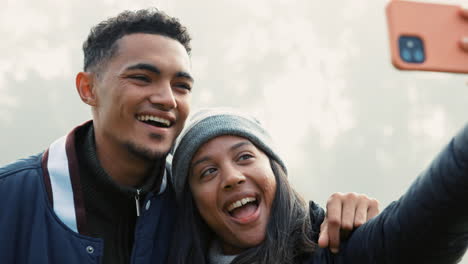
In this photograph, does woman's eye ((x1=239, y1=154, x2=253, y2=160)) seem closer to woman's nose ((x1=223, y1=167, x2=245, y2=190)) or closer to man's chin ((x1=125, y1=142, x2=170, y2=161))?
woman's nose ((x1=223, y1=167, x2=245, y2=190))

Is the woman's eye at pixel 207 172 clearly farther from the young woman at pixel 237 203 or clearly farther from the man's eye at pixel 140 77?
the man's eye at pixel 140 77

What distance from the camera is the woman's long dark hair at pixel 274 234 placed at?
320cm

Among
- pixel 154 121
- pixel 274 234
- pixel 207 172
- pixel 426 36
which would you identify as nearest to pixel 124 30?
pixel 154 121

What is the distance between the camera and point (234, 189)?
141 inches

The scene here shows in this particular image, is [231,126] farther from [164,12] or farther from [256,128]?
[164,12]

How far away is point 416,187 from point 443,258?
39cm

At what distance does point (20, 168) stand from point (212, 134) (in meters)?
1.52

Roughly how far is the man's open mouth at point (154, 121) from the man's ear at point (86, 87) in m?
0.69

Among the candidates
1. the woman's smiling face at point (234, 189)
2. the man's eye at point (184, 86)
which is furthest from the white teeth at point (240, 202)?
the man's eye at point (184, 86)

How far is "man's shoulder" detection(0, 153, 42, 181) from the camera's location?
3.76 m

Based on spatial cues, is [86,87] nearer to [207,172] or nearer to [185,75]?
[185,75]

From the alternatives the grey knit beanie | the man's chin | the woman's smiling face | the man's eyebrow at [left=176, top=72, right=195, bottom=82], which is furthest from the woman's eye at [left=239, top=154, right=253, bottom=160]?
the man's eyebrow at [left=176, top=72, right=195, bottom=82]

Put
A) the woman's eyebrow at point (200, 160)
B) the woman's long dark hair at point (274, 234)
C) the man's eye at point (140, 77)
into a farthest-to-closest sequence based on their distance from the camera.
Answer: the man's eye at point (140, 77), the woman's eyebrow at point (200, 160), the woman's long dark hair at point (274, 234)

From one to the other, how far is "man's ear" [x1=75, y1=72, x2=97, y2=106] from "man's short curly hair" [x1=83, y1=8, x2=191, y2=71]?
84mm
